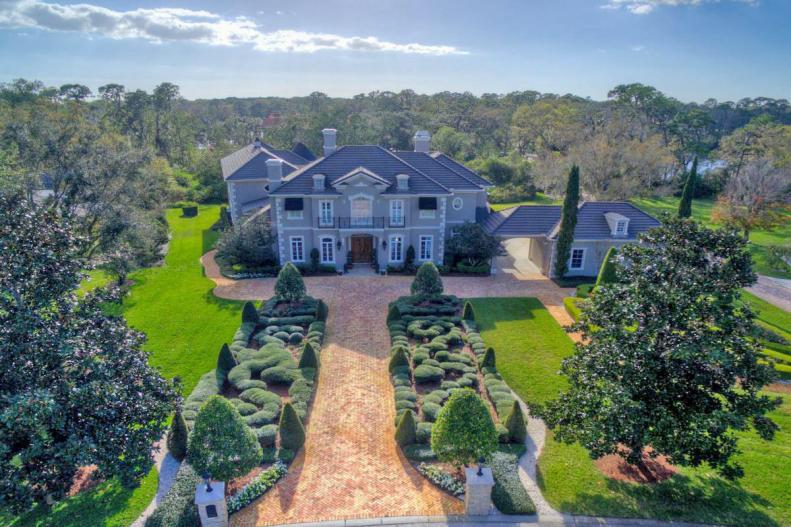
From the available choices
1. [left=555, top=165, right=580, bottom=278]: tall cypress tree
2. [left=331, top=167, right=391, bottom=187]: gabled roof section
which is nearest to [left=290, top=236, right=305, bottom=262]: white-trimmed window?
[left=331, top=167, right=391, bottom=187]: gabled roof section

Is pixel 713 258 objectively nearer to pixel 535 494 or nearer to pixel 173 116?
pixel 535 494

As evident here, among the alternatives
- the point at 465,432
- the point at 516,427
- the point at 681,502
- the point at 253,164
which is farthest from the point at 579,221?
the point at 253,164

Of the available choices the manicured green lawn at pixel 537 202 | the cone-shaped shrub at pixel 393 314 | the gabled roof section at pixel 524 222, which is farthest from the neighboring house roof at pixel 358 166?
the manicured green lawn at pixel 537 202

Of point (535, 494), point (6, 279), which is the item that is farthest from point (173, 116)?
point (535, 494)

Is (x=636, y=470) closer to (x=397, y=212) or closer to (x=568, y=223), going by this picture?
(x=568, y=223)

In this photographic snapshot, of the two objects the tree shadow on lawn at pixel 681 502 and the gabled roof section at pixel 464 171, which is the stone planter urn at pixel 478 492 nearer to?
the tree shadow on lawn at pixel 681 502

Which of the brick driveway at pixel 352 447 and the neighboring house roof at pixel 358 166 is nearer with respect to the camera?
the brick driveway at pixel 352 447
